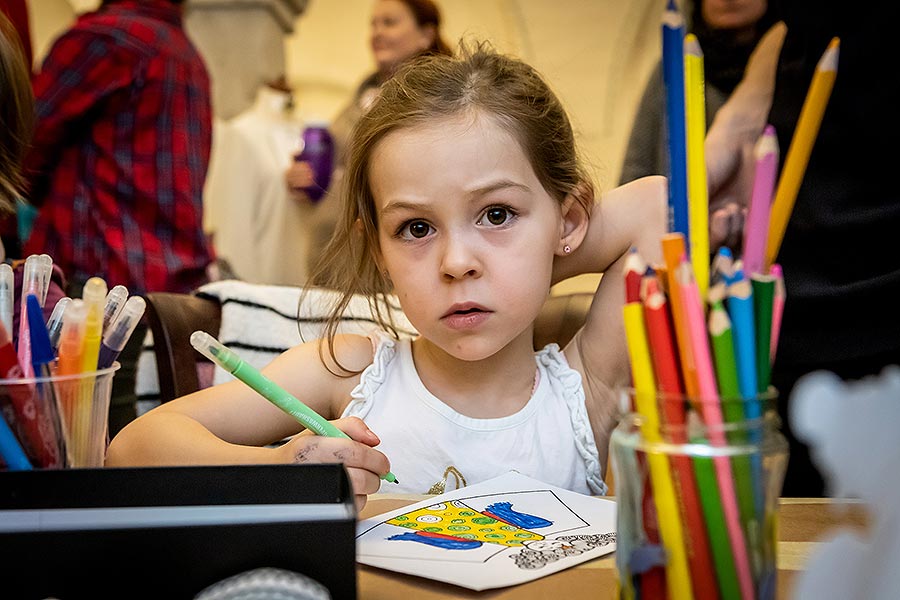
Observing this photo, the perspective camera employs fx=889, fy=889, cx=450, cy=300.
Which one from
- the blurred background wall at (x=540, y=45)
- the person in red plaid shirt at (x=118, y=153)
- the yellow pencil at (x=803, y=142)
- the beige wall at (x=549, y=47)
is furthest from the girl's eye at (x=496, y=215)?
the beige wall at (x=549, y=47)

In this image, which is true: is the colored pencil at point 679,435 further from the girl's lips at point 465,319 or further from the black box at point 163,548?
the girl's lips at point 465,319

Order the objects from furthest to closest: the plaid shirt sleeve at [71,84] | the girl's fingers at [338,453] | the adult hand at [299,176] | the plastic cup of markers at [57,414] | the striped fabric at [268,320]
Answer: the adult hand at [299,176], the plaid shirt sleeve at [71,84], the striped fabric at [268,320], the girl's fingers at [338,453], the plastic cup of markers at [57,414]

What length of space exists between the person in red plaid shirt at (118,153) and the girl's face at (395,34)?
0.78m

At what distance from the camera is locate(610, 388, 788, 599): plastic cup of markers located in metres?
0.43

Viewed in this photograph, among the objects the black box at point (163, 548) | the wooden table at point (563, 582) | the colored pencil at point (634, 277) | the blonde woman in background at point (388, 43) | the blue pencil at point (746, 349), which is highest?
the blonde woman in background at point (388, 43)

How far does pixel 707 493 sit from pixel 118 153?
182 centimetres

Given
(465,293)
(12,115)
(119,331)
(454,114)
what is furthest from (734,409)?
(12,115)

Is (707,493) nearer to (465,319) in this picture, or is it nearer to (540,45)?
(465,319)

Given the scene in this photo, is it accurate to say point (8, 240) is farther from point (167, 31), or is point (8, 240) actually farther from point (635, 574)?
point (635, 574)

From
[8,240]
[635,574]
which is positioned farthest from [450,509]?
[8,240]

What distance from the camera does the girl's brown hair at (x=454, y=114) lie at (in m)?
1.00

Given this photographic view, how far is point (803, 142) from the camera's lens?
448mm

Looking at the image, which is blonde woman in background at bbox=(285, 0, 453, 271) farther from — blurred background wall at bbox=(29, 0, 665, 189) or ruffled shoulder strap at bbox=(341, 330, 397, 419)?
blurred background wall at bbox=(29, 0, 665, 189)

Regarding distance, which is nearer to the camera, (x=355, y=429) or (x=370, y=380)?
(x=355, y=429)
